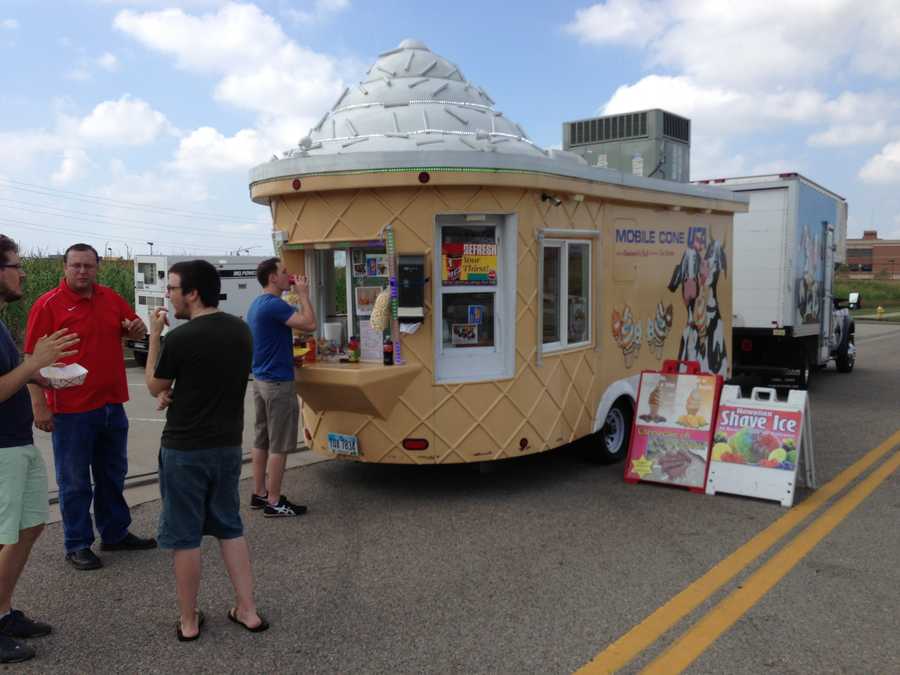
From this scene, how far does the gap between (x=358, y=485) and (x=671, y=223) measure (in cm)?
433

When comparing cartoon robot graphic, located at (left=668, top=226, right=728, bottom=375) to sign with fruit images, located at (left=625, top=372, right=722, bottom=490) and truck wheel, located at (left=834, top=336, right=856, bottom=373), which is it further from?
truck wheel, located at (left=834, top=336, right=856, bottom=373)

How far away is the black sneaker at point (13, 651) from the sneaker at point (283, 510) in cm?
227

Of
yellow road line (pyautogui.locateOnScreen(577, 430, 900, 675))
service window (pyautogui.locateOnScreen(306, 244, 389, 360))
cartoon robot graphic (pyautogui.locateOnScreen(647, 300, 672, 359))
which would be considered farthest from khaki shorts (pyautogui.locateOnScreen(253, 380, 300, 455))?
cartoon robot graphic (pyautogui.locateOnScreen(647, 300, 672, 359))

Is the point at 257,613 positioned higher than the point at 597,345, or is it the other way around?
the point at 597,345

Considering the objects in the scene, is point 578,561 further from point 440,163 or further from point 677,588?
point 440,163

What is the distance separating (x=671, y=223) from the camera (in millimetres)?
8289

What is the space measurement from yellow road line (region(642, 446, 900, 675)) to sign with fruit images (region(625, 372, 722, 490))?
1082 millimetres

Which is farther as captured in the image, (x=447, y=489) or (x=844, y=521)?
(x=447, y=489)

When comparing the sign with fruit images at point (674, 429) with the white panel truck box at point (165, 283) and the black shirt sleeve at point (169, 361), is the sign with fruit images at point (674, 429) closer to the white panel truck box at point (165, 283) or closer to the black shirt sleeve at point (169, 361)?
the black shirt sleeve at point (169, 361)

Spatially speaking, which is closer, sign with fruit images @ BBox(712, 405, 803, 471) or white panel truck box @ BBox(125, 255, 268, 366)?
sign with fruit images @ BBox(712, 405, 803, 471)

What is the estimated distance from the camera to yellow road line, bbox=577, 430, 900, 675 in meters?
3.78

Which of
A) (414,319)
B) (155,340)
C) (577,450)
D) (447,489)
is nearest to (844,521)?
(577,450)

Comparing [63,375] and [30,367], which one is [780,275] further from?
[30,367]

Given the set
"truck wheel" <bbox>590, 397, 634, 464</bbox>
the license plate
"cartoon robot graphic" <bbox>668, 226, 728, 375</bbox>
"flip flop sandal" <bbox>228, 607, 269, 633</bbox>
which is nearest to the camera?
"flip flop sandal" <bbox>228, 607, 269, 633</bbox>
